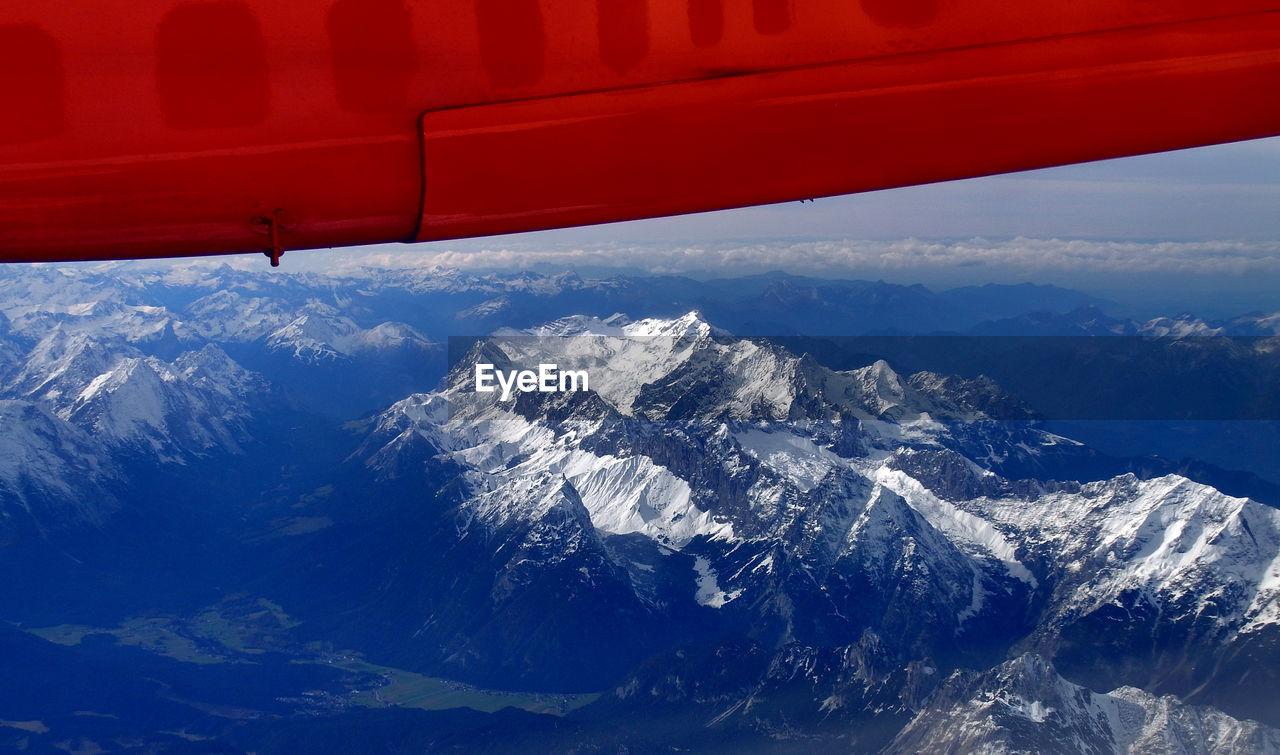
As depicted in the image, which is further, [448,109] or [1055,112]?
[1055,112]

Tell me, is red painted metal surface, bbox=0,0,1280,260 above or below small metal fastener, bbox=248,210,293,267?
above

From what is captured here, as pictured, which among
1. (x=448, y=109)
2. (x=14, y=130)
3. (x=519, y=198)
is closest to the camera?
(x=14, y=130)

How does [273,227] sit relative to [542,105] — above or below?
below

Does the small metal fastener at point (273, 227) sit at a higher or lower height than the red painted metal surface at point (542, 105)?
lower

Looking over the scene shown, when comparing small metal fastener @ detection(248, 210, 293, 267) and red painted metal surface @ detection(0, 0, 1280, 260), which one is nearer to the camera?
red painted metal surface @ detection(0, 0, 1280, 260)

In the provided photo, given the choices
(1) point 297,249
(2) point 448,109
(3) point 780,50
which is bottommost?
(1) point 297,249

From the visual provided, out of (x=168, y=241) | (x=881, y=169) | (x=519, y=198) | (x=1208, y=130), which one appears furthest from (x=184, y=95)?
(x=1208, y=130)

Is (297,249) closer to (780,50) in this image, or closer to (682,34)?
(682,34)

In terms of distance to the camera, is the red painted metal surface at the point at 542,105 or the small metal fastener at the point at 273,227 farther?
the small metal fastener at the point at 273,227
